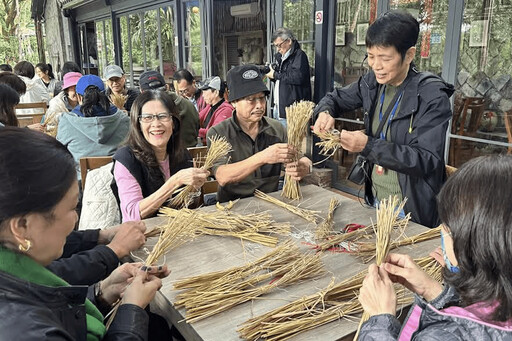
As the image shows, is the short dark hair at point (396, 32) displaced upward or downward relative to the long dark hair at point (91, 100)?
upward

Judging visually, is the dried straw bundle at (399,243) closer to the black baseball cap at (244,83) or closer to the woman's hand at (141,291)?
the woman's hand at (141,291)

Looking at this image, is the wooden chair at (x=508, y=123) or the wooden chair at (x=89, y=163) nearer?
the wooden chair at (x=89, y=163)

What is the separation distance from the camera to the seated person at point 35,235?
82 centimetres

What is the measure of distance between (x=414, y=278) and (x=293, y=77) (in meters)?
3.65

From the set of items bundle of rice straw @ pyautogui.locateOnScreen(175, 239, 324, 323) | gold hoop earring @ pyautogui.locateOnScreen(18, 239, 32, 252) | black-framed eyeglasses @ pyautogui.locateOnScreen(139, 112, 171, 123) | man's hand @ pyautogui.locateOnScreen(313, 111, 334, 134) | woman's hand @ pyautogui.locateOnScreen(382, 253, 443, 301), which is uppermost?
black-framed eyeglasses @ pyautogui.locateOnScreen(139, 112, 171, 123)

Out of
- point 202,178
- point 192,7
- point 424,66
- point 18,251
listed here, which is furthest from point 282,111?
point 18,251

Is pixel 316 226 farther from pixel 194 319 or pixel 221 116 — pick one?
pixel 221 116

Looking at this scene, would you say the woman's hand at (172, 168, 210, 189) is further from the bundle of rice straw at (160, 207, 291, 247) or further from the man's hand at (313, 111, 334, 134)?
the man's hand at (313, 111, 334, 134)

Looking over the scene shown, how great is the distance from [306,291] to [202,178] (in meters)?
0.89

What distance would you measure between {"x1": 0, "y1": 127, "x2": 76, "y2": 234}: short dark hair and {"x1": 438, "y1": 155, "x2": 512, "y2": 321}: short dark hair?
866 millimetres

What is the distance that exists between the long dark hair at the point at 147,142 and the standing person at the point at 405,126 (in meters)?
0.83

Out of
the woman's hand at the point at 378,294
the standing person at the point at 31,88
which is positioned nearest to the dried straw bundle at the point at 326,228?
the woman's hand at the point at 378,294

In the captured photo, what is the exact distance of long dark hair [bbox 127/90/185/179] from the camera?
6.80ft

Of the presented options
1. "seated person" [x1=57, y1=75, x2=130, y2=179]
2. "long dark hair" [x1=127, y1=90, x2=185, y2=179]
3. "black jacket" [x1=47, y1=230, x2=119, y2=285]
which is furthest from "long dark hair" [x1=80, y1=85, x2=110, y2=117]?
Result: "black jacket" [x1=47, y1=230, x2=119, y2=285]
